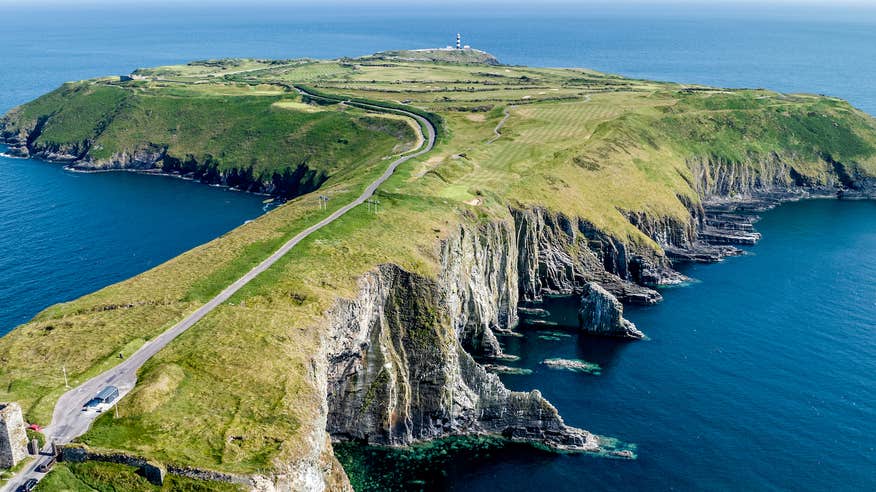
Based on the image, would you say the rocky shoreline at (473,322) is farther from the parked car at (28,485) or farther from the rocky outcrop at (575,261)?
the parked car at (28,485)

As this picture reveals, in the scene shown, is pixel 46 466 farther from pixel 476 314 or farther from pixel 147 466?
pixel 476 314

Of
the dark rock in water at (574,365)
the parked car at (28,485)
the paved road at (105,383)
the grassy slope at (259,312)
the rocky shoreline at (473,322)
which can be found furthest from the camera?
the dark rock in water at (574,365)

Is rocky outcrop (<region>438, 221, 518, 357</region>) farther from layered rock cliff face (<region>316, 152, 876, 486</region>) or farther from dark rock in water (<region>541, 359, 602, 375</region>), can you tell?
dark rock in water (<region>541, 359, 602, 375</region>)

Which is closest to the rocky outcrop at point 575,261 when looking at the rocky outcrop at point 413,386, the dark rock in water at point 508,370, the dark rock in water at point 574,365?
the dark rock in water at point 574,365

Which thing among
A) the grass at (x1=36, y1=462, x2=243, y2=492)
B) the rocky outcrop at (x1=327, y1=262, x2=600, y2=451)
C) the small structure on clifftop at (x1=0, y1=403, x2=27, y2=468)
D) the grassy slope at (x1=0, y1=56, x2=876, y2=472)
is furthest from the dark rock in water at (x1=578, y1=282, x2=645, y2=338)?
the small structure on clifftop at (x1=0, y1=403, x2=27, y2=468)

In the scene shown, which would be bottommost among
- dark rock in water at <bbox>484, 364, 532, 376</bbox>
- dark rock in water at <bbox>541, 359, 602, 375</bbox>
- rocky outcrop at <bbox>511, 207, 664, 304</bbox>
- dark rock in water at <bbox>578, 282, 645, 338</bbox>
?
dark rock in water at <bbox>484, 364, 532, 376</bbox>

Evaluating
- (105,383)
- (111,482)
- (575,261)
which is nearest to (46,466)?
(111,482)

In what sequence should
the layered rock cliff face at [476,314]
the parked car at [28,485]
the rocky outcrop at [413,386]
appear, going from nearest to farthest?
the parked car at [28,485]
the rocky outcrop at [413,386]
the layered rock cliff face at [476,314]

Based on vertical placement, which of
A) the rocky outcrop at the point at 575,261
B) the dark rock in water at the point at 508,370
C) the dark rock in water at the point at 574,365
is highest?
the rocky outcrop at the point at 575,261
